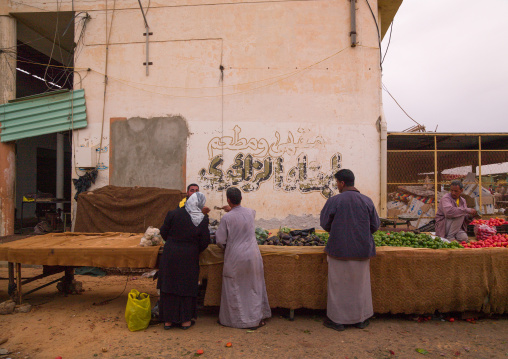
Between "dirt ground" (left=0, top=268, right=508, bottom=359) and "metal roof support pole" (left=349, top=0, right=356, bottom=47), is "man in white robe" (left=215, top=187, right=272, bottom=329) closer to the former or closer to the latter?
"dirt ground" (left=0, top=268, right=508, bottom=359)

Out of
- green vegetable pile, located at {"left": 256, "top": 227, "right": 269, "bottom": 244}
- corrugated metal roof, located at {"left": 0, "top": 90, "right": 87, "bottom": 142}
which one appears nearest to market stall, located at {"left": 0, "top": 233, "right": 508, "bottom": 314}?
green vegetable pile, located at {"left": 256, "top": 227, "right": 269, "bottom": 244}

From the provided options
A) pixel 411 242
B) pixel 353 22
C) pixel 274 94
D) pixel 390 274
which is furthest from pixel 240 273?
pixel 353 22

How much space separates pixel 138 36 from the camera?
8.09m

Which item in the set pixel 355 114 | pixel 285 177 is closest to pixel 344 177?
pixel 285 177

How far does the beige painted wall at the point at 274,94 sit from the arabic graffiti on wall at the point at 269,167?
0.9 inches

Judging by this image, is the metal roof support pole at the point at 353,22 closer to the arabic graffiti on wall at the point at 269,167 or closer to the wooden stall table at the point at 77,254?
the arabic graffiti on wall at the point at 269,167

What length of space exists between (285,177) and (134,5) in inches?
224

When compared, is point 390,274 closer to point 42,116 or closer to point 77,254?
point 77,254

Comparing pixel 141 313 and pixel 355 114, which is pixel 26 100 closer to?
pixel 141 313

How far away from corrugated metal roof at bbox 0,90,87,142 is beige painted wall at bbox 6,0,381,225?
1.17 metres

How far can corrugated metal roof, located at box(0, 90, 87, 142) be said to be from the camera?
8008 millimetres

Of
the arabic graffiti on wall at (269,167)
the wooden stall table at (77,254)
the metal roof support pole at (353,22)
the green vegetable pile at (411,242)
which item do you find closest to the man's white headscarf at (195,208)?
the wooden stall table at (77,254)

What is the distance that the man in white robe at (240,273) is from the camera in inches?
157

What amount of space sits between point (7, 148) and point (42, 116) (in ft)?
3.98
